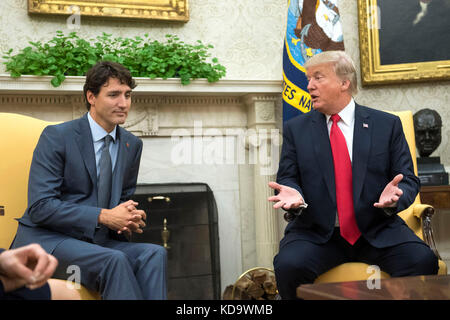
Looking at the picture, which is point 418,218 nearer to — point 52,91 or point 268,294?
point 268,294

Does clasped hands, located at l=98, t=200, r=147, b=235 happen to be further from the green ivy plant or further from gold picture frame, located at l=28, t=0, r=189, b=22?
gold picture frame, located at l=28, t=0, r=189, b=22

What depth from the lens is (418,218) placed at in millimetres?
2580

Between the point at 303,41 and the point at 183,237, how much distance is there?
1747mm

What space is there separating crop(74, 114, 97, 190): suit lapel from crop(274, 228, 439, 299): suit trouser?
2.96ft

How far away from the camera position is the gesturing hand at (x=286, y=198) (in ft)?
6.80

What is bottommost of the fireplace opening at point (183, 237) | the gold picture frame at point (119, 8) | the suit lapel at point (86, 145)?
the fireplace opening at point (183, 237)

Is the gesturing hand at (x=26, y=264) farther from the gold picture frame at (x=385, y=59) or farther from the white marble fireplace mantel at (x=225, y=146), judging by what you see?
the gold picture frame at (x=385, y=59)

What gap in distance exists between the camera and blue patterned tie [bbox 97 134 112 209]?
207cm

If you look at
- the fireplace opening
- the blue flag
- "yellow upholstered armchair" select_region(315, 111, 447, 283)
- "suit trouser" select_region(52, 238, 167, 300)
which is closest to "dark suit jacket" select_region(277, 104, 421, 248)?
"yellow upholstered armchair" select_region(315, 111, 447, 283)

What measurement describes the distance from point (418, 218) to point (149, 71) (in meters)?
2.16

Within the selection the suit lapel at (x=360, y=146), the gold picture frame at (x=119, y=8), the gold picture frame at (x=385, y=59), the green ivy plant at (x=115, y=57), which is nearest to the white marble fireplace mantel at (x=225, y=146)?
the green ivy plant at (x=115, y=57)

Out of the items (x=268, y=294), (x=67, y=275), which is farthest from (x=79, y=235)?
(x=268, y=294)

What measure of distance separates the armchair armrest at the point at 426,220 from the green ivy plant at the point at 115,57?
1871 mm

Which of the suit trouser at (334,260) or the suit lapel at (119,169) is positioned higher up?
the suit lapel at (119,169)
